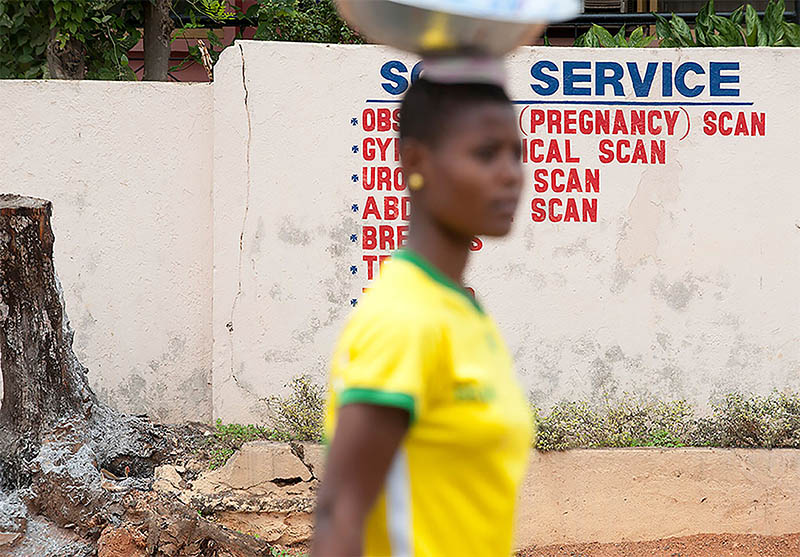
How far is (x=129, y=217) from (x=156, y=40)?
1.79m

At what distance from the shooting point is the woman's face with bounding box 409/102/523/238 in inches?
70.6

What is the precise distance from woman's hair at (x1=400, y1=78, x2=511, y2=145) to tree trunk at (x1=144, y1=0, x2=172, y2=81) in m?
5.76

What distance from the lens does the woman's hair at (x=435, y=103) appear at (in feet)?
5.94

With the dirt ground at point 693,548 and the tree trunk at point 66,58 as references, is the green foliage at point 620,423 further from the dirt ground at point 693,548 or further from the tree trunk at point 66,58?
the tree trunk at point 66,58

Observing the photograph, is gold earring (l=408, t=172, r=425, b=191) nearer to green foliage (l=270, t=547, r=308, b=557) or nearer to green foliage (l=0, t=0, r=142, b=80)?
green foliage (l=270, t=547, r=308, b=557)

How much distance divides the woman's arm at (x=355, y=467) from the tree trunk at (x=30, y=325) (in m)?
3.64

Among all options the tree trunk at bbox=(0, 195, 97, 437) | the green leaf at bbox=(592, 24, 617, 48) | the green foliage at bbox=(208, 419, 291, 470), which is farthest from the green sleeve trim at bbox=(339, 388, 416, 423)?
the green leaf at bbox=(592, 24, 617, 48)

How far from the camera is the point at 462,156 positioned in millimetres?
1791

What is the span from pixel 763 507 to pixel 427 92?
4476 millimetres

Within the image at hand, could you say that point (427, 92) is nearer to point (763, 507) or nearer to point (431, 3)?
point (431, 3)

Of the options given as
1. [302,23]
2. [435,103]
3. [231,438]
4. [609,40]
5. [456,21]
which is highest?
[302,23]

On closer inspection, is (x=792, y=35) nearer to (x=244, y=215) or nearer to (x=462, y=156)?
(x=244, y=215)

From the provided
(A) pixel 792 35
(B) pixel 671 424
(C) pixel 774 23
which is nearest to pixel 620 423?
(B) pixel 671 424

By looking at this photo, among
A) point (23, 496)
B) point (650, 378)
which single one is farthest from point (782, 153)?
point (23, 496)
